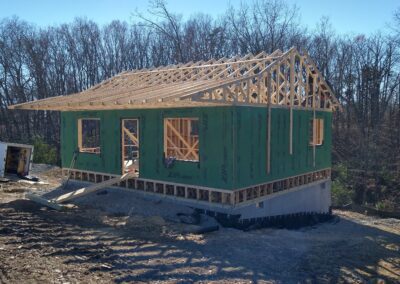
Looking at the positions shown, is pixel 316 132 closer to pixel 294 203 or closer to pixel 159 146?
pixel 294 203

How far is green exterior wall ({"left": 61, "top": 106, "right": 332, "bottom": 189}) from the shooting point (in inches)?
416

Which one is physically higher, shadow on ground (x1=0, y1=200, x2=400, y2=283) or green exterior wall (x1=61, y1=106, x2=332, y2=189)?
green exterior wall (x1=61, y1=106, x2=332, y2=189)

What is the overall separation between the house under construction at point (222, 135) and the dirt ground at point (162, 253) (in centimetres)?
158

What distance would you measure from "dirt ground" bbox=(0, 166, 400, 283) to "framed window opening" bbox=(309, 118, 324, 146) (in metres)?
4.62

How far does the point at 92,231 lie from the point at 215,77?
583 centimetres

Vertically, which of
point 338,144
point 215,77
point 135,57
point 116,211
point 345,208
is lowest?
point 345,208

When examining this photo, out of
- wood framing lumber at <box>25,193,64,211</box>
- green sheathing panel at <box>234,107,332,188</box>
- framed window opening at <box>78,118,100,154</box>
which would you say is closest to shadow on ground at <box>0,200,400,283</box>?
wood framing lumber at <box>25,193,64,211</box>

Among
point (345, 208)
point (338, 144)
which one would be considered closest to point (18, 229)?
point (345, 208)

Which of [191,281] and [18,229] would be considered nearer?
[191,281]

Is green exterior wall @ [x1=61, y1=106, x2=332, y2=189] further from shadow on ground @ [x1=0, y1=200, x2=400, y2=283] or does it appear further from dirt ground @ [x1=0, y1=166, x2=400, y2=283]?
shadow on ground @ [x1=0, y1=200, x2=400, y2=283]

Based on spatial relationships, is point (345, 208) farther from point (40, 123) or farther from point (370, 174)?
point (40, 123)

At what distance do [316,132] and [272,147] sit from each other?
12.6ft

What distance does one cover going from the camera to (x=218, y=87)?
31.9ft

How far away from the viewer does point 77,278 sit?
596 cm
